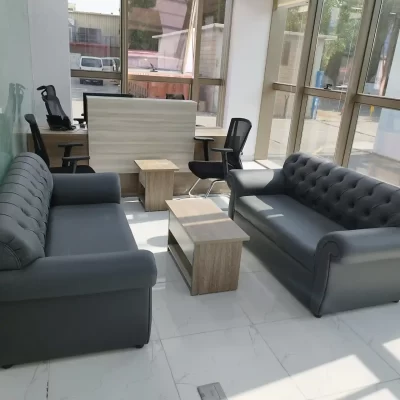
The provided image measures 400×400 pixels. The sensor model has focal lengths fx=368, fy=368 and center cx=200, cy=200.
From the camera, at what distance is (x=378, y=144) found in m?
4.70

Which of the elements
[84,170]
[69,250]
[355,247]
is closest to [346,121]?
[355,247]

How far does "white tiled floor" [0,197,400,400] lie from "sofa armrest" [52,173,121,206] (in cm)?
96

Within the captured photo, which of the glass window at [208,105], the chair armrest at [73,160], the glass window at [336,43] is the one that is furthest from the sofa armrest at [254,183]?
the glass window at [208,105]

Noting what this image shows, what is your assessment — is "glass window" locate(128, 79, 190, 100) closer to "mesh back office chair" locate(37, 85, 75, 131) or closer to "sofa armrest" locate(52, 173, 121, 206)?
"mesh back office chair" locate(37, 85, 75, 131)

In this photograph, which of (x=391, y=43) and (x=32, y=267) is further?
(x=391, y=43)

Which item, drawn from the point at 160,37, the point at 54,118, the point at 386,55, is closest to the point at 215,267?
the point at 54,118

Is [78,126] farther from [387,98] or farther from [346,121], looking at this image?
[387,98]

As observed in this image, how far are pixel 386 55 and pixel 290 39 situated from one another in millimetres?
2374

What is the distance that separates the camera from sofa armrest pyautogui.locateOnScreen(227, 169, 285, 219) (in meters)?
3.77

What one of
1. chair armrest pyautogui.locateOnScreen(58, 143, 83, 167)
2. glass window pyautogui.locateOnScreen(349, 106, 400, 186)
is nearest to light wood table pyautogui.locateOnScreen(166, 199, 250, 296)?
chair armrest pyautogui.locateOnScreen(58, 143, 83, 167)

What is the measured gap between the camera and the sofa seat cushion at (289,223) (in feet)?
9.04

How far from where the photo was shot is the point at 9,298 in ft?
5.97

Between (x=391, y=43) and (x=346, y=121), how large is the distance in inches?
39.7

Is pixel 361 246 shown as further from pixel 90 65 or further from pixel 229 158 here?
pixel 90 65
